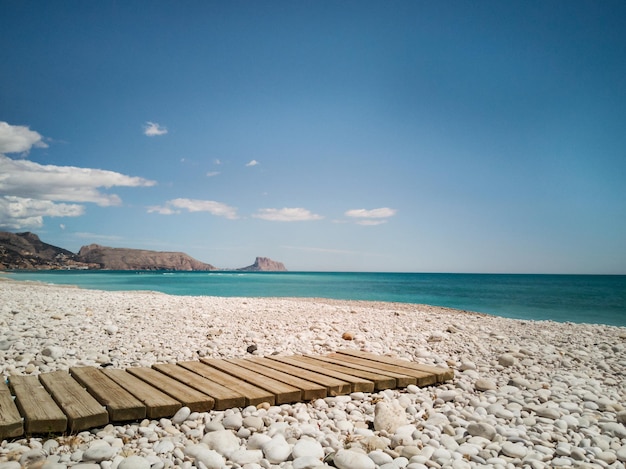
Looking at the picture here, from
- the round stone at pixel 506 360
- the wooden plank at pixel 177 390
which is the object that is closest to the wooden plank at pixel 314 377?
the wooden plank at pixel 177 390

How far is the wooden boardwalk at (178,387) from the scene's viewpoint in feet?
11.3

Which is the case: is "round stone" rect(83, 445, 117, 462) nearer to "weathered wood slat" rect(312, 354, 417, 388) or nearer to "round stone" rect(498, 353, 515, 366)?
"weathered wood slat" rect(312, 354, 417, 388)

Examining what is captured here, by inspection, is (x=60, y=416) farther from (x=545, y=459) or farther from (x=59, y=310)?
(x=59, y=310)

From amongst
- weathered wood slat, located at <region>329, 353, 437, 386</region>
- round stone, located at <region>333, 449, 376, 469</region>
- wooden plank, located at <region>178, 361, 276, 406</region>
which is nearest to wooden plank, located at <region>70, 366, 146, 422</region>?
wooden plank, located at <region>178, 361, 276, 406</region>

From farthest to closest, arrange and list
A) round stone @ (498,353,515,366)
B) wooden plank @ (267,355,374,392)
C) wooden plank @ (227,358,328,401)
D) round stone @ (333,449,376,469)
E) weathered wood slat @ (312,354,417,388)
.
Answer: round stone @ (498,353,515,366)
weathered wood slat @ (312,354,417,388)
wooden plank @ (267,355,374,392)
wooden plank @ (227,358,328,401)
round stone @ (333,449,376,469)

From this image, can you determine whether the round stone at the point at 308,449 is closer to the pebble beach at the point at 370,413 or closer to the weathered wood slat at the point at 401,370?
the pebble beach at the point at 370,413

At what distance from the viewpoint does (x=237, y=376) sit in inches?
190

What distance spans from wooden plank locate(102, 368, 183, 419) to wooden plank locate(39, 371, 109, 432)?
1.17 feet

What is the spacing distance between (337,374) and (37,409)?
3.11 m

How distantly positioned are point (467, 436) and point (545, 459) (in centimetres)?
64

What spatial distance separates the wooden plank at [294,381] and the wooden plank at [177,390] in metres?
0.96

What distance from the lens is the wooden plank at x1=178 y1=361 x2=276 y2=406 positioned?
409cm

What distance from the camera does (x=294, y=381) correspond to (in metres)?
4.62

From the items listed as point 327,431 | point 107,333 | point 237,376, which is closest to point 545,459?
point 327,431
